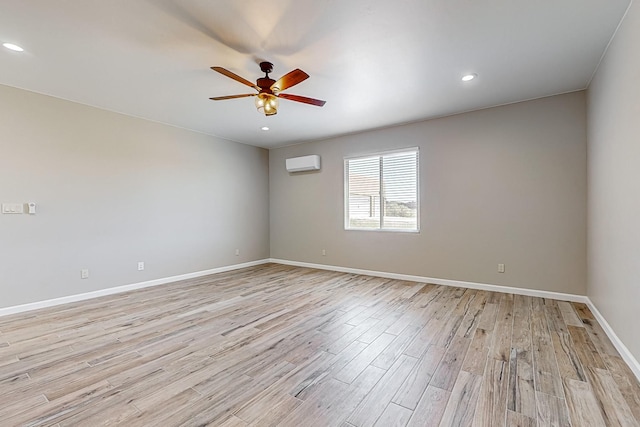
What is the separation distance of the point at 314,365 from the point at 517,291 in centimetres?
335

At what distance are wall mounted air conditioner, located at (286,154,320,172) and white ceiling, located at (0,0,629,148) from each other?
1.90m

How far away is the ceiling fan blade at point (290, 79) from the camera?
2.47 meters

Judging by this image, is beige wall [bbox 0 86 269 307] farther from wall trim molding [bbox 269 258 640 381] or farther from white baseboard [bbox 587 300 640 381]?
white baseboard [bbox 587 300 640 381]

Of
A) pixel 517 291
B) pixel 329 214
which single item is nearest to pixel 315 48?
pixel 329 214

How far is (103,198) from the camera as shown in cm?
415

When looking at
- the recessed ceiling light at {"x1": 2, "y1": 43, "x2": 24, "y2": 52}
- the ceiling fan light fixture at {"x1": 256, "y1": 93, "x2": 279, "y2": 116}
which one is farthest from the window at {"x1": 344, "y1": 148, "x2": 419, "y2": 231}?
the recessed ceiling light at {"x1": 2, "y1": 43, "x2": 24, "y2": 52}

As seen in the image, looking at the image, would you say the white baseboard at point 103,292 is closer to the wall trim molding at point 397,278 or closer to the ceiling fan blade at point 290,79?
the wall trim molding at point 397,278

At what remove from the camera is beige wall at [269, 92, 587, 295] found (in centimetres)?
365

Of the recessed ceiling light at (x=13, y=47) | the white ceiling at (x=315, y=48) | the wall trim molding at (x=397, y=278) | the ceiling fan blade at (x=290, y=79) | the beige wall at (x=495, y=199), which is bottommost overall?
the wall trim molding at (x=397, y=278)

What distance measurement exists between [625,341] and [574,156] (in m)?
2.38

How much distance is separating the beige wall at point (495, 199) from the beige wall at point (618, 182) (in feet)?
1.33

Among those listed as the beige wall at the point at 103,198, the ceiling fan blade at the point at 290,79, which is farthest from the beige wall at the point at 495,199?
the ceiling fan blade at the point at 290,79

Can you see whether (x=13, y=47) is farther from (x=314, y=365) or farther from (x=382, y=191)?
(x=382, y=191)

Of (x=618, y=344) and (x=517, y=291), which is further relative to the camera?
(x=517, y=291)
